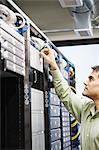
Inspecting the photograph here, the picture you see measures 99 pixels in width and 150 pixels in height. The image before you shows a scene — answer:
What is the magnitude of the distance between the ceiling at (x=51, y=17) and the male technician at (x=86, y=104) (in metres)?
2.75

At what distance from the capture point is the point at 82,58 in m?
5.38

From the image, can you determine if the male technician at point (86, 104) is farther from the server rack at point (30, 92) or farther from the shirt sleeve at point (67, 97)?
the server rack at point (30, 92)

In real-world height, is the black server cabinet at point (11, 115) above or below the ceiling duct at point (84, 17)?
below

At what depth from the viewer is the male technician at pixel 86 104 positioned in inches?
85.0

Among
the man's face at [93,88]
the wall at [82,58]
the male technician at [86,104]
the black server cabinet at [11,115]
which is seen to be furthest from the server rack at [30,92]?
the wall at [82,58]

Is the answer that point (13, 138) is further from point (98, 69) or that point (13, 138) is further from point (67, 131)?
point (67, 131)

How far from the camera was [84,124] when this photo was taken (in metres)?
2.25

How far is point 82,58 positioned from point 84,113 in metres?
3.11

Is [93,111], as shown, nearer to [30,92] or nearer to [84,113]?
[84,113]

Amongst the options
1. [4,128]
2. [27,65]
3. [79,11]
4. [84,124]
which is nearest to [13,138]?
[4,128]

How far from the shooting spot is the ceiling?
498 centimetres

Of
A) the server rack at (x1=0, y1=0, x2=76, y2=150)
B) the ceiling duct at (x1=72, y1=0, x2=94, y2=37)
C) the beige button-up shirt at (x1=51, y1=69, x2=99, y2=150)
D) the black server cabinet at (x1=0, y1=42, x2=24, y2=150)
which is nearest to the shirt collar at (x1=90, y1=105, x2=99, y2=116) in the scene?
the beige button-up shirt at (x1=51, y1=69, x2=99, y2=150)

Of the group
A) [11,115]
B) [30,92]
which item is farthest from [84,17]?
[11,115]

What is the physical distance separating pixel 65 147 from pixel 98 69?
127 cm
